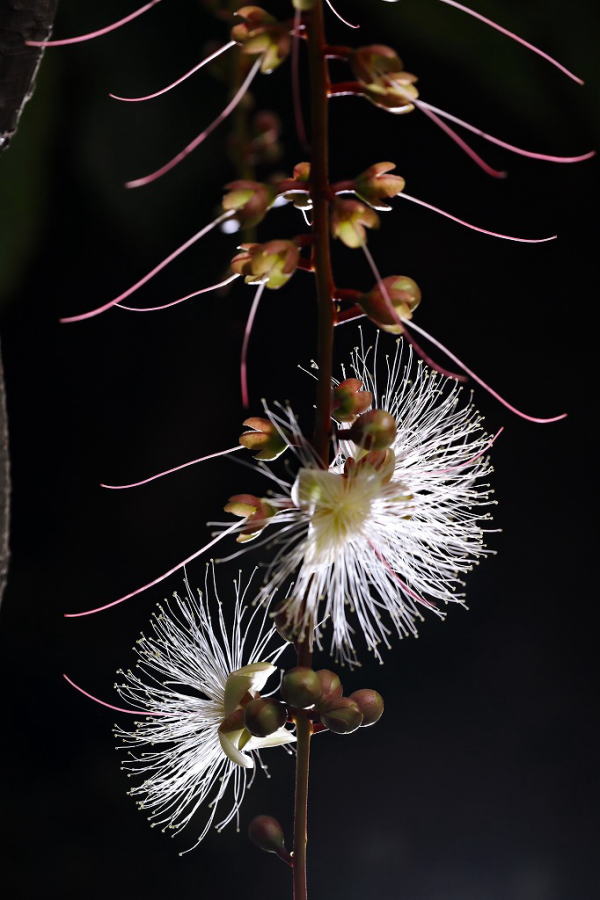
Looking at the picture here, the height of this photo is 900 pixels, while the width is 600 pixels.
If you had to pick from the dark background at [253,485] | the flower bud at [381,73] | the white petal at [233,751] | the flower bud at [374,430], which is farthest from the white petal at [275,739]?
the dark background at [253,485]

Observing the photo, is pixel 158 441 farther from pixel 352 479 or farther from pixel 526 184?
pixel 352 479

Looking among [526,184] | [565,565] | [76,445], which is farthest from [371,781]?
[526,184]

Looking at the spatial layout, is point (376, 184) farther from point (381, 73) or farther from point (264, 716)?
point (264, 716)

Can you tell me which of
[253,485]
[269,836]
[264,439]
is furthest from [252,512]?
[253,485]

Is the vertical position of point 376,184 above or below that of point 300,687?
above

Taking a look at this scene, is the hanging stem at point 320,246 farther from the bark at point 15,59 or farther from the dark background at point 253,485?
the dark background at point 253,485

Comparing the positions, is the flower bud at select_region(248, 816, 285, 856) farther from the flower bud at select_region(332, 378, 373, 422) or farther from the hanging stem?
the flower bud at select_region(332, 378, 373, 422)

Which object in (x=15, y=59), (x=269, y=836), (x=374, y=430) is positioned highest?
(x=15, y=59)

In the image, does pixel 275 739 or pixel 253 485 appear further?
pixel 253 485
